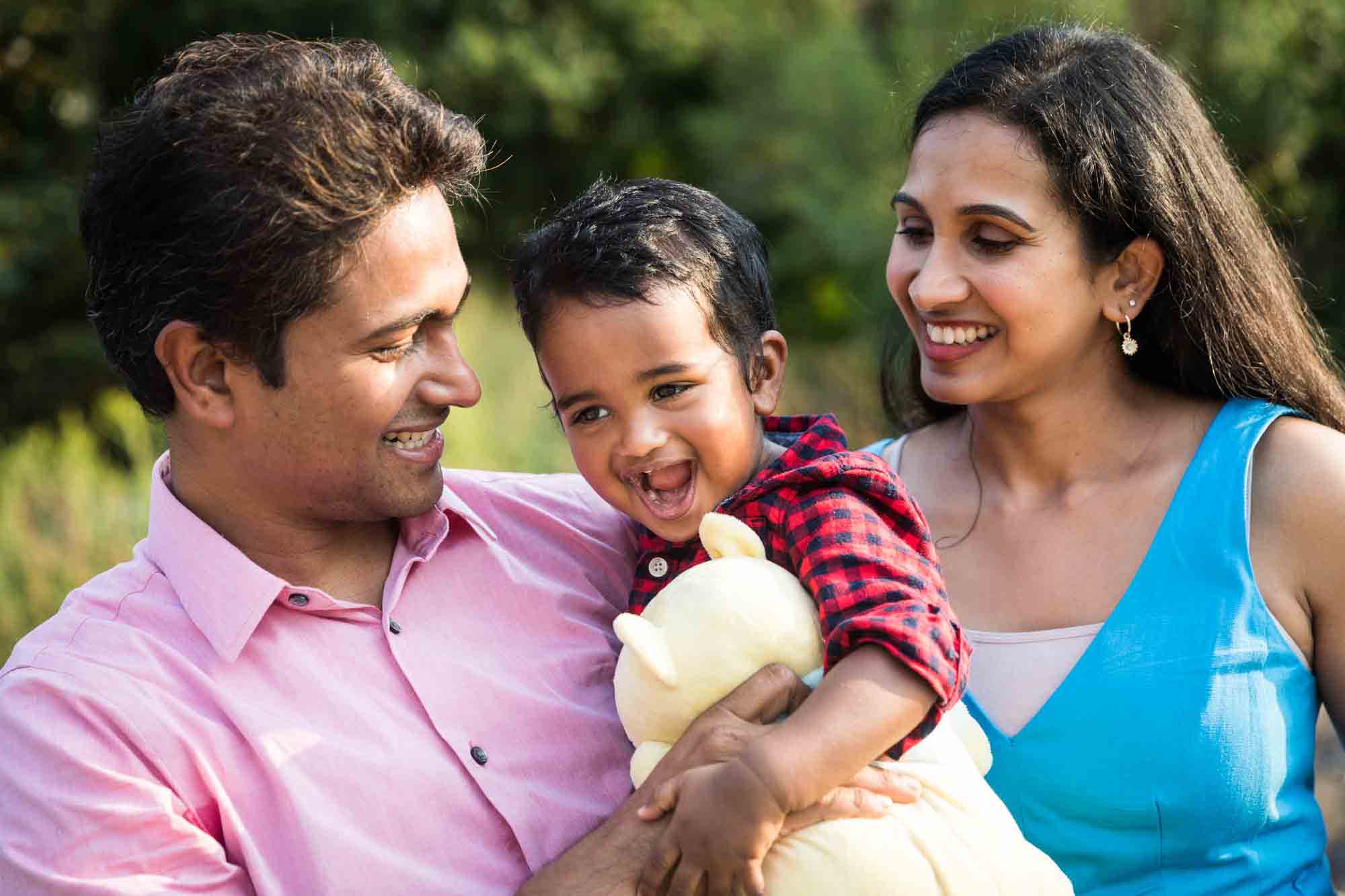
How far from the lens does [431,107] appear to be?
242 cm

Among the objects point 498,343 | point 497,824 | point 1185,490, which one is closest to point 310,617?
point 497,824

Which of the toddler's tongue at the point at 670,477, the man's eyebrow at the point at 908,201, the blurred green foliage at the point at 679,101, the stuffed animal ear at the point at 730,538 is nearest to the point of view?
the stuffed animal ear at the point at 730,538

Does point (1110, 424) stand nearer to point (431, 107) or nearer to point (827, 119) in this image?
point (431, 107)

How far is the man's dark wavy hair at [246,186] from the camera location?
2.21 metres

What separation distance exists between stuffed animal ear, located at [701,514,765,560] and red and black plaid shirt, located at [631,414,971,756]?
7 cm

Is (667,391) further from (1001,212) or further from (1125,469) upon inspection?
(1125,469)

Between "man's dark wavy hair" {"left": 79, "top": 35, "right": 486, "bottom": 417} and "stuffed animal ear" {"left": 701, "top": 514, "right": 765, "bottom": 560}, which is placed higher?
"man's dark wavy hair" {"left": 79, "top": 35, "right": 486, "bottom": 417}

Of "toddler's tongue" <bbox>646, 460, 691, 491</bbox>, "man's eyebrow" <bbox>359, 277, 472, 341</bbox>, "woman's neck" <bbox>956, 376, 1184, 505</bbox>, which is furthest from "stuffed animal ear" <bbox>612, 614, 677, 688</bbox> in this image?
"woman's neck" <bbox>956, 376, 1184, 505</bbox>

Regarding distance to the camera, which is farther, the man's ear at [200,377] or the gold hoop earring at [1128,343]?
the gold hoop earring at [1128,343]

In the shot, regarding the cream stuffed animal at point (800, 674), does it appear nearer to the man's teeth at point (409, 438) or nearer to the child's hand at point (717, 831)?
the child's hand at point (717, 831)

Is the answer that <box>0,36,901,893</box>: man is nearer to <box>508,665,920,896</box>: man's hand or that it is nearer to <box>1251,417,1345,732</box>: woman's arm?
<box>508,665,920,896</box>: man's hand

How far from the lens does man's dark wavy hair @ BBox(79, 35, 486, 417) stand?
7.26 feet

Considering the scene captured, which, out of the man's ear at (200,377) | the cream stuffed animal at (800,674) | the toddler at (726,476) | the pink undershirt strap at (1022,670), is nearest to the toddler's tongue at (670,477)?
the toddler at (726,476)

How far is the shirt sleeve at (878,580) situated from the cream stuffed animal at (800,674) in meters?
0.07
